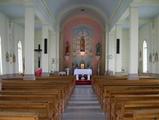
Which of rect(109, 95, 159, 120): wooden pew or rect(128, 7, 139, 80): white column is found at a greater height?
rect(128, 7, 139, 80): white column

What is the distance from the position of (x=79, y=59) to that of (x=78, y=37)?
245cm

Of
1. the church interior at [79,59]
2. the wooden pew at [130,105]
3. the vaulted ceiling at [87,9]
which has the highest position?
the vaulted ceiling at [87,9]

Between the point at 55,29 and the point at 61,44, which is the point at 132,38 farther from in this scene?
the point at 61,44

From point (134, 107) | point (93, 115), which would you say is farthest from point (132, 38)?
point (134, 107)

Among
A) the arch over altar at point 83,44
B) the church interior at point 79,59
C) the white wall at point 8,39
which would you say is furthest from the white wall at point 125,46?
the white wall at point 8,39

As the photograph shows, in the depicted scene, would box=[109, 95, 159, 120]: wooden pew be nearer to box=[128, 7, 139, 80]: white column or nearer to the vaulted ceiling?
box=[128, 7, 139, 80]: white column

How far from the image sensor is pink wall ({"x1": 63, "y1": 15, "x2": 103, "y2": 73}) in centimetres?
3347

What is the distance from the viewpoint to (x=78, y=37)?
34.0m

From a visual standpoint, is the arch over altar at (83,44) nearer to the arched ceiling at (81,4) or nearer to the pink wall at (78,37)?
the pink wall at (78,37)

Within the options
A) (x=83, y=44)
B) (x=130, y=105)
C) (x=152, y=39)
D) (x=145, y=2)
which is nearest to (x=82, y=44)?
(x=83, y=44)

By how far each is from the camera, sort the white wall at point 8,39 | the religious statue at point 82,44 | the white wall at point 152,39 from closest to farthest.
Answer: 1. the white wall at point 8,39
2. the white wall at point 152,39
3. the religious statue at point 82,44

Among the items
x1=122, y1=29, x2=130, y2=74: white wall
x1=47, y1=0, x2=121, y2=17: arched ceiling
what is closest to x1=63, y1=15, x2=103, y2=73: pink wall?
x1=122, y1=29, x2=130, y2=74: white wall

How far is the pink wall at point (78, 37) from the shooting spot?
33469mm

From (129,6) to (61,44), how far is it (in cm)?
1704
